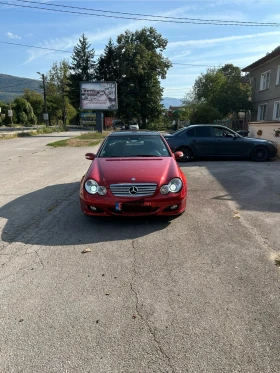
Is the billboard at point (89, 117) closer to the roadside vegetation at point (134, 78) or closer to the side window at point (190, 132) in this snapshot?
the roadside vegetation at point (134, 78)

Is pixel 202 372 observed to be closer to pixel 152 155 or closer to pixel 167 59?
pixel 152 155

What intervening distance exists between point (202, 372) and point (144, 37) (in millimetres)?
55645

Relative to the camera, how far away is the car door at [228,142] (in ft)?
38.0

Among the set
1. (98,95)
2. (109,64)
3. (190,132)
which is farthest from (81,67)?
(190,132)

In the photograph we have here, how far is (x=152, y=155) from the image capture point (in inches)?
227

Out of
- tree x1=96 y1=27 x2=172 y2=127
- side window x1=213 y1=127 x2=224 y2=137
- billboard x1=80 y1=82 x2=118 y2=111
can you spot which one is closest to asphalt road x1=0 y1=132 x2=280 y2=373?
side window x1=213 y1=127 x2=224 y2=137

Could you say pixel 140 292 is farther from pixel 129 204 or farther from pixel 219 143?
pixel 219 143

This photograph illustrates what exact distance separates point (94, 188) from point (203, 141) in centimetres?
798

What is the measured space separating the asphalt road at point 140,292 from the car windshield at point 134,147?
128 cm

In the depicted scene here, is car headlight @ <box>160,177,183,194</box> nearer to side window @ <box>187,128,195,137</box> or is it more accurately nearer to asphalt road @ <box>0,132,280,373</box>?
asphalt road @ <box>0,132,280,373</box>

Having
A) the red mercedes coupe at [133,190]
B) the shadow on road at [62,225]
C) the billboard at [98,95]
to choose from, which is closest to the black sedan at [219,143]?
the shadow on road at [62,225]

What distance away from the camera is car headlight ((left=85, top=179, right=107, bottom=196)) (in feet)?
15.2

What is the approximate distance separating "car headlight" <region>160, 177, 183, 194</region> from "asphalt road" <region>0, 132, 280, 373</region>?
585 mm

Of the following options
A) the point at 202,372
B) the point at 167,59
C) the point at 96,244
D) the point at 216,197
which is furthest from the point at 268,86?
the point at 167,59
